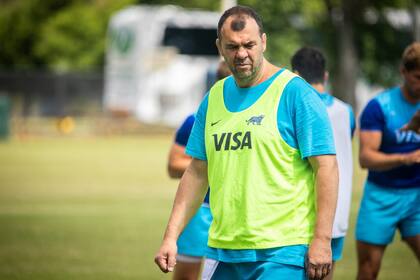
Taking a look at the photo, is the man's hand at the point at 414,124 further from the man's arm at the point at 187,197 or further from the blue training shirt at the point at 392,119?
the man's arm at the point at 187,197

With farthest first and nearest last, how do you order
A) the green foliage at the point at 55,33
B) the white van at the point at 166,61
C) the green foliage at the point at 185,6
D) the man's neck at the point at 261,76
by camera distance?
the green foliage at the point at 55,33 < the green foliage at the point at 185,6 < the white van at the point at 166,61 < the man's neck at the point at 261,76

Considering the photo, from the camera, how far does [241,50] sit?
5410mm

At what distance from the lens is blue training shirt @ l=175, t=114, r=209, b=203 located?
778 cm

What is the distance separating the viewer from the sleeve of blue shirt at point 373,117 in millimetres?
8062

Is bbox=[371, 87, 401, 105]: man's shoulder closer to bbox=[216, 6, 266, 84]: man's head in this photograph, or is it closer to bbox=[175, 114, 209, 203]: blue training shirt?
bbox=[175, 114, 209, 203]: blue training shirt

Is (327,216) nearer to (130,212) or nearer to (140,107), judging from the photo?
(130,212)

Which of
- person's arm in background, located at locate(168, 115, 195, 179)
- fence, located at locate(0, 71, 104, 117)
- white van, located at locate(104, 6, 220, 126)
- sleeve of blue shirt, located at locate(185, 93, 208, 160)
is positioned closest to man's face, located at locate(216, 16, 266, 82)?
sleeve of blue shirt, located at locate(185, 93, 208, 160)

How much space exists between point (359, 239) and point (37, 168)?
1763 centimetres

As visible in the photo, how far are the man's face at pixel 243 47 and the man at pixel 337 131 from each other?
1877mm

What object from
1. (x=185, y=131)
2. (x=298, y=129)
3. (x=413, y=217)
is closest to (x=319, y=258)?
(x=298, y=129)

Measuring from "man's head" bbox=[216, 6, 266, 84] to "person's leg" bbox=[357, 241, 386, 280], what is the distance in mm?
3153

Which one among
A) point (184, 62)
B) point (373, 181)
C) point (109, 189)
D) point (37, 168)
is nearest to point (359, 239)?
point (373, 181)

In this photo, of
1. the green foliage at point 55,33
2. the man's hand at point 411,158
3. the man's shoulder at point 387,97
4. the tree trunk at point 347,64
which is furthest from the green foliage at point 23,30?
the man's hand at point 411,158

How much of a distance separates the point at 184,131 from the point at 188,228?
2.36 ft
